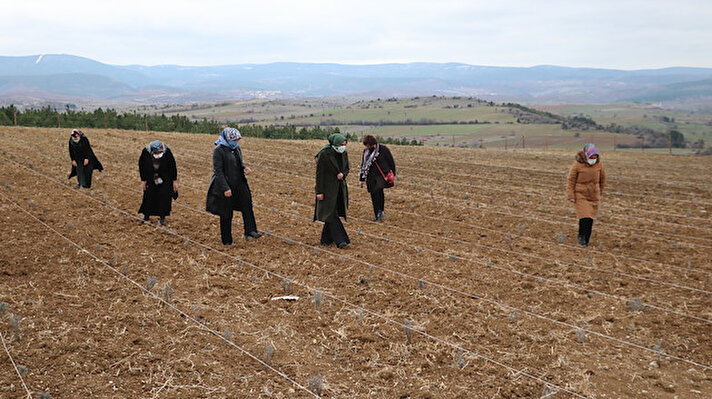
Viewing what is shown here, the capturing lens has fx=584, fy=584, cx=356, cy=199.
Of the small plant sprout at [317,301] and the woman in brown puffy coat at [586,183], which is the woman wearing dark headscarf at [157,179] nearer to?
the small plant sprout at [317,301]

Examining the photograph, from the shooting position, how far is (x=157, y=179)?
1030 cm

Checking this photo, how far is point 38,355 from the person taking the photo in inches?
208

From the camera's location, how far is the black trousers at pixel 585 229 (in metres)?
9.84

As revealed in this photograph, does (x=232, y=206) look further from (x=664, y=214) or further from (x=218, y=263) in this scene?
(x=664, y=214)

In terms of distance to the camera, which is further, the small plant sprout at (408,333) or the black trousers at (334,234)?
the black trousers at (334,234)

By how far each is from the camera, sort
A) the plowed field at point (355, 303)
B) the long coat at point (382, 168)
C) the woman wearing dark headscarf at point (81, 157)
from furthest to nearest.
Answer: the woman wearing dark headscarf at point (81, 157) < the long coat at point (382, 168) < the plowed field at point (355, 303)

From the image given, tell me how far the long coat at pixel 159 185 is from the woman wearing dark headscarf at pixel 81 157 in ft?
11.3

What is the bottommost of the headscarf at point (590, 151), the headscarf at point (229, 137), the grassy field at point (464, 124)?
the grassy field at point (464, 124)

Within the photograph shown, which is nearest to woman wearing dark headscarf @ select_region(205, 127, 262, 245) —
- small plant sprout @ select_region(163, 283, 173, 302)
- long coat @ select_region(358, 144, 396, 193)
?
small plant sprout @ select_region(163, 283, 173, 302)

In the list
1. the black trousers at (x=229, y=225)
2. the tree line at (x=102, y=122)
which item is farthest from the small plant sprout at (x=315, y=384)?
the tree line at (x=102, y=122)

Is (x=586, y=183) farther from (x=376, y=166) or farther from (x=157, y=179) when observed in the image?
(x=157, y=179)

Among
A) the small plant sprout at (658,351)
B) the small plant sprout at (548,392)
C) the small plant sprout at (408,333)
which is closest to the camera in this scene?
the small plant sprout at (548,392)

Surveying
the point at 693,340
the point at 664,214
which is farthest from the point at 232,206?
the point at 664,214

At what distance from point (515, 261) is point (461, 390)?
4.21 metres
